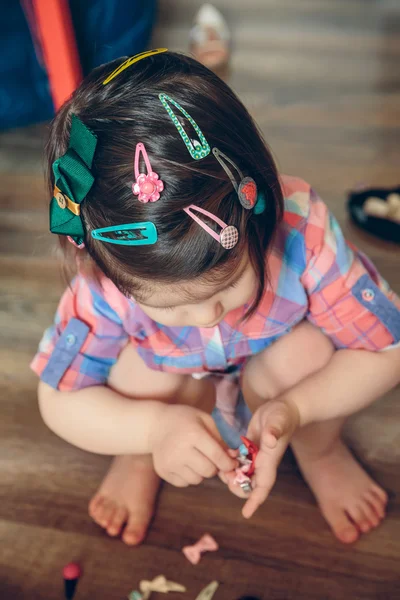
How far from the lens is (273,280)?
821 millimetres

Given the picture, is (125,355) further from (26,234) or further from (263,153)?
(26,234)

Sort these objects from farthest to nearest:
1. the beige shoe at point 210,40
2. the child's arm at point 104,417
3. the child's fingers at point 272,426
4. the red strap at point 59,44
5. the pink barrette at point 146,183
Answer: the beige shoe at point 210,40 → the red strap at point 59,44 → the child's arm at point 104,417 → the child's fingers at point 272,426 → the pink barrette at point 146,183

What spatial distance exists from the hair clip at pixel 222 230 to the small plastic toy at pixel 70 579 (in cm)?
57

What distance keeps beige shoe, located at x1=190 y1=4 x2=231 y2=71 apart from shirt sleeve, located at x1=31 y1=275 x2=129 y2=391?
1.11m

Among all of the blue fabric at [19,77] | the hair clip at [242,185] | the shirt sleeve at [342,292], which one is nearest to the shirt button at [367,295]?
the shirt sleeve at [342,292]

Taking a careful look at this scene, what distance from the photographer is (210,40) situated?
1802 millimetres

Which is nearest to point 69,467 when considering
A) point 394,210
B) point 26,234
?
point 26,234

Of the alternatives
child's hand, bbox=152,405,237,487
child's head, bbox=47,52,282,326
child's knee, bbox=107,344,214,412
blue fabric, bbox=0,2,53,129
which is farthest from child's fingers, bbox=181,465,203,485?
blue fabric, bbox=0,2,53,129

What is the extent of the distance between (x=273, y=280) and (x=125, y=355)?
0.82ft

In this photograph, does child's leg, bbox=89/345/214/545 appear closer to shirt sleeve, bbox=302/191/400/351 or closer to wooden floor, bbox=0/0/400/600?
wooden floor, bbox=0/0/400/600

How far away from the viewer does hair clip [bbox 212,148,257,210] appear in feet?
A: 1.91

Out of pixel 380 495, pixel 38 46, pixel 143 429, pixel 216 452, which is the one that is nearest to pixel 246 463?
pixel 216 452

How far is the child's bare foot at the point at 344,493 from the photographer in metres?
0.92

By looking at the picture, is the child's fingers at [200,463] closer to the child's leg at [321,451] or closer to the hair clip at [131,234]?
the child's leg at [321,451]
